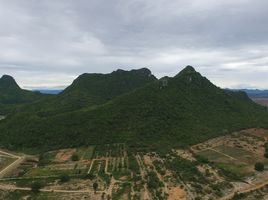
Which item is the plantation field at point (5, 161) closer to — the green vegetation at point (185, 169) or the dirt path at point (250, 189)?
the green vegetation at point (185, 169)

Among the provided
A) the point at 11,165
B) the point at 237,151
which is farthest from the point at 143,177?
the point at 11,165

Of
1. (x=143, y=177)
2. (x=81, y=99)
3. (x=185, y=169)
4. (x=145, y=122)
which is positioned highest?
(x=81, y=99)

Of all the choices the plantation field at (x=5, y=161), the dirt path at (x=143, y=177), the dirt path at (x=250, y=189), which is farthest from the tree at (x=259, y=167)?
the plantation field at (x=5, y=161)

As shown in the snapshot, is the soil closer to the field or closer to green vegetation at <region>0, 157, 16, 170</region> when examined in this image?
the field

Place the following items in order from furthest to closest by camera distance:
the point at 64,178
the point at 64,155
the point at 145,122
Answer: the point at 145,122, the point at 64,155, the point at 64,178

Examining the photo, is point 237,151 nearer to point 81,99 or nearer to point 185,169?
A: point 185,169

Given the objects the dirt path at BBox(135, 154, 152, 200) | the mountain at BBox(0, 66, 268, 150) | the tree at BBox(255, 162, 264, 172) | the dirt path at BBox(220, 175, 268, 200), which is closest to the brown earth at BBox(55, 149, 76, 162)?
the mountain at BBox(0, 66, 268, 150)
